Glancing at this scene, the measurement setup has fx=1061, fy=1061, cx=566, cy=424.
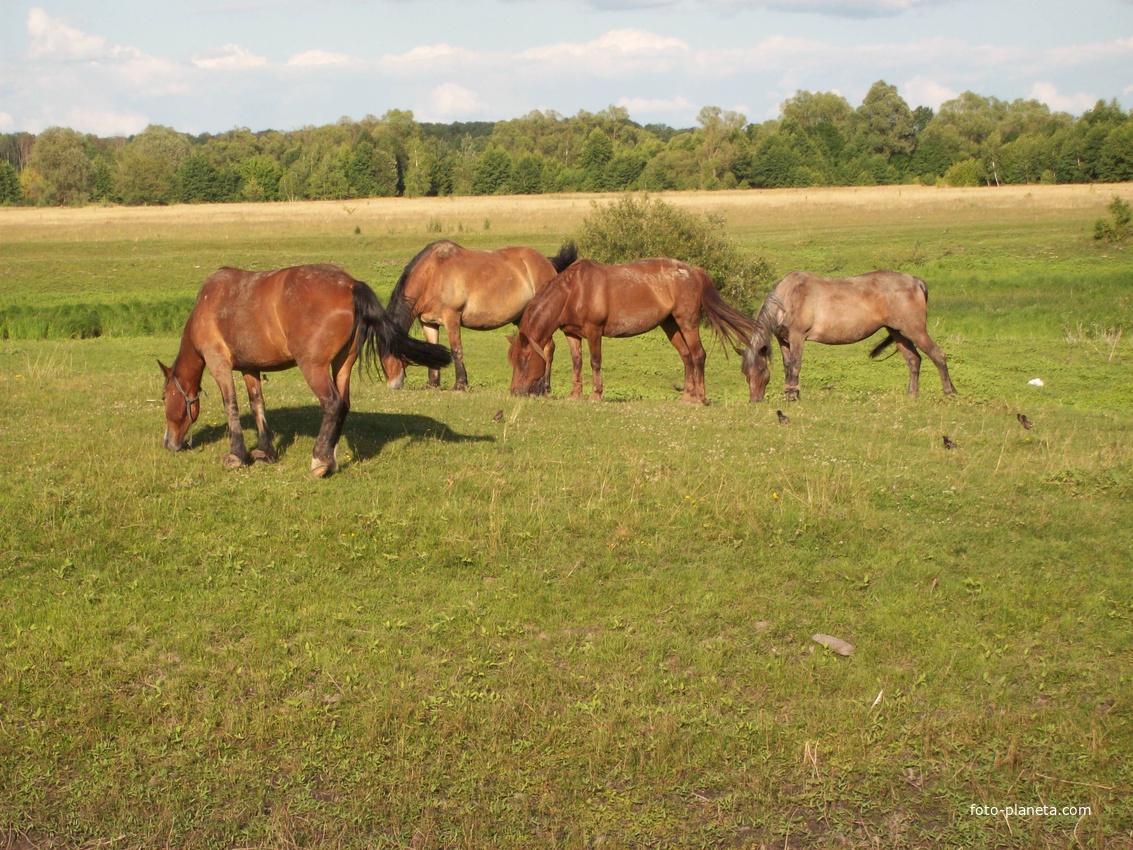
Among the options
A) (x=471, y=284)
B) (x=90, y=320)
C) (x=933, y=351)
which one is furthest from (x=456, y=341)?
(x=90, y=320)

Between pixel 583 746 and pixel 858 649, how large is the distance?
2.36m

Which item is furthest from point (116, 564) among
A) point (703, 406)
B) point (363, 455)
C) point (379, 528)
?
point (703, 406)

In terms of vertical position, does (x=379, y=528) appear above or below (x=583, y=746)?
above

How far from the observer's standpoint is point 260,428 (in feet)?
34.5

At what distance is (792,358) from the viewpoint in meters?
17.6

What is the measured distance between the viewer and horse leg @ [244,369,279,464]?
1047 centimetres

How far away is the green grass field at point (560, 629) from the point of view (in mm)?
5949

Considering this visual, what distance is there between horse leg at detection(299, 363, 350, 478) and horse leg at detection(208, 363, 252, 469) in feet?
2.74

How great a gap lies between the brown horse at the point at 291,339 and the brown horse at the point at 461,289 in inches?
259

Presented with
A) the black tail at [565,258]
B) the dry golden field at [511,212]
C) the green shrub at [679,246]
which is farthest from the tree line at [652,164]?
the black tail at [565,258]

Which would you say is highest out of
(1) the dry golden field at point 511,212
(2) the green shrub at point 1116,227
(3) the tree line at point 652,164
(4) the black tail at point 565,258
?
(3) the tree line at point 652,164

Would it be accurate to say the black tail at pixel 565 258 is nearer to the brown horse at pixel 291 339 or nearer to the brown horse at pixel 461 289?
the brown horse at pixel 461 289

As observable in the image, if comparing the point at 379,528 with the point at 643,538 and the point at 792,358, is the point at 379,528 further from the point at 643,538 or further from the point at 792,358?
the point at 792,358

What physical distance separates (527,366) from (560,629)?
845 centimetres
